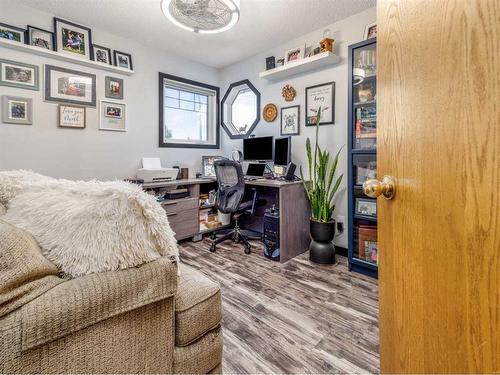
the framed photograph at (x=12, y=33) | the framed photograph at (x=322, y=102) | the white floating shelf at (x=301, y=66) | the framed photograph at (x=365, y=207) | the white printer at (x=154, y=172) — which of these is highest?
the framed photograph at (x=12, y=33)

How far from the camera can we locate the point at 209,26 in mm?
2201

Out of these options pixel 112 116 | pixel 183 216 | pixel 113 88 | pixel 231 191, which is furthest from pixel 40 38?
pixel 231 191

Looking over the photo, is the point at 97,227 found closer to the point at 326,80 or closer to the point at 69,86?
the point at 69,86

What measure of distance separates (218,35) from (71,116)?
6.08 ft

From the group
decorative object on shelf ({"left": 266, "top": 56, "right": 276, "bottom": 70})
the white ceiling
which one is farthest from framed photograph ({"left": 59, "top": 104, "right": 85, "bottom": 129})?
decorative object on shelf ({"left": 266, "top": 56, "right": 276, "bottom": 70})

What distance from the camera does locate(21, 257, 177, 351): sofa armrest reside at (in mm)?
620

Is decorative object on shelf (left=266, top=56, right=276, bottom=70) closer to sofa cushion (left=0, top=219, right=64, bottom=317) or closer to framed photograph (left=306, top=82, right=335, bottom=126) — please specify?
framed photograph (left=306, top=82, right=335, bottom=126)

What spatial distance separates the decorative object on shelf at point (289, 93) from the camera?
3178 mm

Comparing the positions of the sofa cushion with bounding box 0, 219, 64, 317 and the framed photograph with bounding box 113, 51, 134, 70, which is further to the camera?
the framed photograph with bounding box 113, 51, 134, 70

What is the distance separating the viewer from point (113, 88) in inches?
117

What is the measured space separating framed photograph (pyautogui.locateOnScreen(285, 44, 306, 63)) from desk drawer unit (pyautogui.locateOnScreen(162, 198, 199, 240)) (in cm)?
206

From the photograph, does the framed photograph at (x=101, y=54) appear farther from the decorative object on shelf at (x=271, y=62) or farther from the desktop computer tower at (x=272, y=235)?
the desktop computer tower at (x=272, y=235)

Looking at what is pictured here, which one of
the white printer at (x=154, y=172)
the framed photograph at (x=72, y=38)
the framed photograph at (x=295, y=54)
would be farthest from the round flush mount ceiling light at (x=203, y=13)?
the white printer at (x=154, y=172)

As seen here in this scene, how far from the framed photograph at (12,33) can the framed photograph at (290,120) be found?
2742 mm
